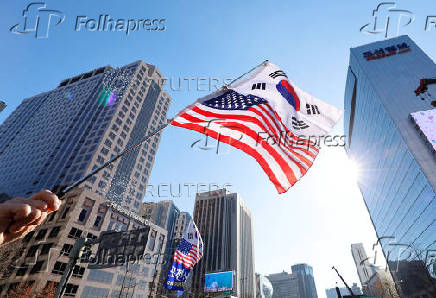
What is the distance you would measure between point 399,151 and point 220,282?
6231cm

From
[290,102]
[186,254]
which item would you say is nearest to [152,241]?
[186,254]

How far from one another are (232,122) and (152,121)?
3618 inches

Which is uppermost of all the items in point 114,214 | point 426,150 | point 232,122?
point 426,150

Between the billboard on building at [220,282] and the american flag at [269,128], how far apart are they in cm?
4326

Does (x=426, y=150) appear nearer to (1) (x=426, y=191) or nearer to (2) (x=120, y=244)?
(1) (x=426, y=191)

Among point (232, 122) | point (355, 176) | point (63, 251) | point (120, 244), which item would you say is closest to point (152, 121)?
point (63, 251)

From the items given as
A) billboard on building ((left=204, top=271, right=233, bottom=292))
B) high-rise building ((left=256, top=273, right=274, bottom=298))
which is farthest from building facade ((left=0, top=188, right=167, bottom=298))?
high-rise building ((left=256, top=273, right=274, bottom=298))

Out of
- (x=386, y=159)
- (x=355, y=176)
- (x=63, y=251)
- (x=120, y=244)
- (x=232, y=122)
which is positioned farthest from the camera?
(x=355, y=176)

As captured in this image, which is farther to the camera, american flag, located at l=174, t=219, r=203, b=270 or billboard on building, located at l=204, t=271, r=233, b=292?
billboard on building, located at l=204, t=271, r=233, b=292

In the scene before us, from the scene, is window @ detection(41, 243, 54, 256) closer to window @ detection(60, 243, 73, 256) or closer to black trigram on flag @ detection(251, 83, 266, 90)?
window @ detection(60, 243, 73, 256)

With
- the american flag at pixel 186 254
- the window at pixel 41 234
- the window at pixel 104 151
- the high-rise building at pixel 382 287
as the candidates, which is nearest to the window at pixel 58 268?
the window at pixel 41 234

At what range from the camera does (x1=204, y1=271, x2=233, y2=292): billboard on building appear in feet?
144

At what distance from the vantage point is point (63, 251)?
45.0 meters

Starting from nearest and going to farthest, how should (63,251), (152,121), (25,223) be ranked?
(25,223)
(63,251)
(152,121)
